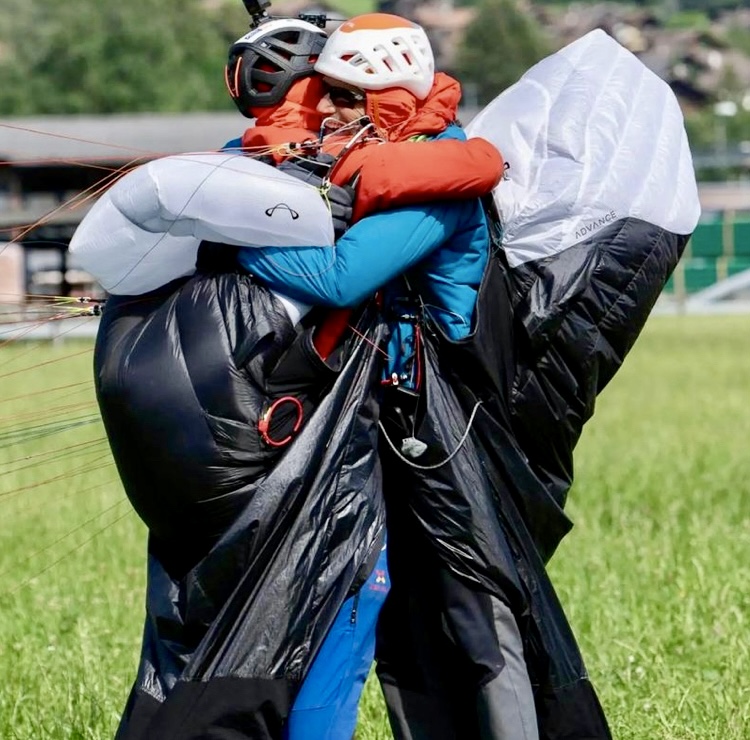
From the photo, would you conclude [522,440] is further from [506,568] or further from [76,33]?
[76,33]

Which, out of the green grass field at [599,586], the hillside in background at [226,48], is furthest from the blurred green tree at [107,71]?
the green grass field at [599,586]

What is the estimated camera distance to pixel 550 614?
304 centimetres

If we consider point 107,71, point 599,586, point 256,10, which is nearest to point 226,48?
point 107,71

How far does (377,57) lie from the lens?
2.96 m

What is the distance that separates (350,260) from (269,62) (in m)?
0.50

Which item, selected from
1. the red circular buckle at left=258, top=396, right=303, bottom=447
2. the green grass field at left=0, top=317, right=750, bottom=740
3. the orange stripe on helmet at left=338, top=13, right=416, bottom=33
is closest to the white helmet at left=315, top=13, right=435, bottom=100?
the orange stripe on helmet at left=338, top=13, right=416, bottom=33

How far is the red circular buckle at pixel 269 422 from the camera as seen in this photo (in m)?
2.78

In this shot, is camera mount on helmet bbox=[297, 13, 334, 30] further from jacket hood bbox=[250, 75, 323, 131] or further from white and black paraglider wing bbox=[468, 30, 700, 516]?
white and black paraglider wing bbox=[468, 30, 700, 516]

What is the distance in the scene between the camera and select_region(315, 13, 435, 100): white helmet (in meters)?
2.96

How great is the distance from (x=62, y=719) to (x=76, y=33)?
2832 inches

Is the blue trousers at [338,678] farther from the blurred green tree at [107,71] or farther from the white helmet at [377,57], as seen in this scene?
the blurred green tree at [107,71]

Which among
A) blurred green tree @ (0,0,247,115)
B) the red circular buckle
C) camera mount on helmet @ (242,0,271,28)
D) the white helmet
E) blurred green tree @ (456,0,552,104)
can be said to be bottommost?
blurred green tree @ (456,0,552,104)

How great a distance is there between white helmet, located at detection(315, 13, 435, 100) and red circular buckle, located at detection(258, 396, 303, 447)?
2.05 ft

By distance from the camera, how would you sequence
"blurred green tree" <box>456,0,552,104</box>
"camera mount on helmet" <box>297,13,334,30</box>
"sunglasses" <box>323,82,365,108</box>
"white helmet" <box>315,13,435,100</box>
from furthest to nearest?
"blurred green tree" <box>456,0,552,104</box>, "camera mount on helmet" <box>297,13,334,30</box>, "sunglasses" <box>323,82,365,108</box>, "white helmet" <box>315,13,435,100</box>
